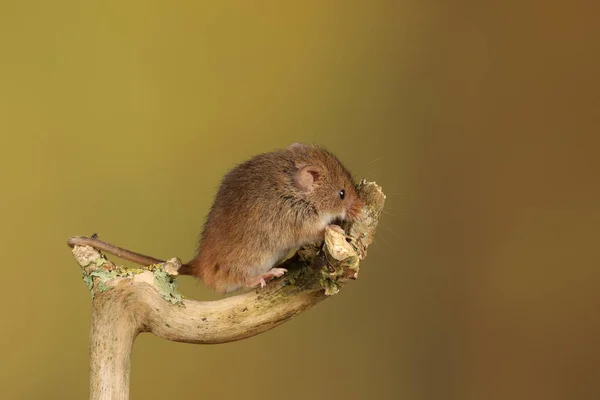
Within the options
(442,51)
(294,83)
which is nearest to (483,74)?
(442,51)

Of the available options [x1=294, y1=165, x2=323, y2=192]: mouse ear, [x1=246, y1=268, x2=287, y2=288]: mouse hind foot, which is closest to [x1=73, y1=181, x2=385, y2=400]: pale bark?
[x1=246, y1=268, x2=287, y2=288]: mouse hind foot

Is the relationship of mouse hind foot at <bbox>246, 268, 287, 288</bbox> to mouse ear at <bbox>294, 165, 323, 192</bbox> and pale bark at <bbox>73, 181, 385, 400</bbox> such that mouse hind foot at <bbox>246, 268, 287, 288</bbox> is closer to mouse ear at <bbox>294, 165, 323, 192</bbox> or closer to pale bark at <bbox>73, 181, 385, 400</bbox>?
pale bark at <bbox>73, 181, 385, 400</bbox>

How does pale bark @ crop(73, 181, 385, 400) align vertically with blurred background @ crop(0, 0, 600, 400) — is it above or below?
below

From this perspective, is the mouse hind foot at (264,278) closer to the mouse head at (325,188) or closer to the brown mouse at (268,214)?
the brown mouse at (268,214)

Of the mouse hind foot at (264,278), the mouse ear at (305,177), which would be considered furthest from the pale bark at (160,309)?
the mouse ear at (305,177)

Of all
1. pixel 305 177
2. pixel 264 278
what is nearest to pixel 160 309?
pixel 264 278

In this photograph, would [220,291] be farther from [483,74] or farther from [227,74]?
[483,74]

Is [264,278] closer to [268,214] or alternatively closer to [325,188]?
[268,214]
